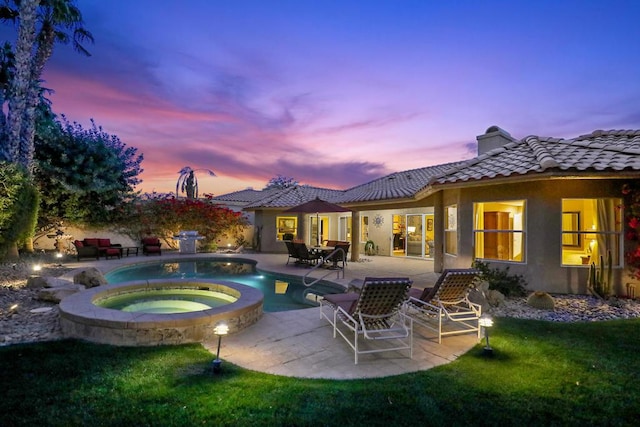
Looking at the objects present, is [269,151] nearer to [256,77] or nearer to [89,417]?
[256,77]

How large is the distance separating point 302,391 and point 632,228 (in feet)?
32.5

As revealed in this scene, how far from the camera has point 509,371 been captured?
4.35 m

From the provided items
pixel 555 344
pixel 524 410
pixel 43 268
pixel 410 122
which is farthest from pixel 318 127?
pixel 524 410

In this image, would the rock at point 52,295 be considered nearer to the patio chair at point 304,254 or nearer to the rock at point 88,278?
the rock at point 88,278

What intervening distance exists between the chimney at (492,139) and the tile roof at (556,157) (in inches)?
97.7

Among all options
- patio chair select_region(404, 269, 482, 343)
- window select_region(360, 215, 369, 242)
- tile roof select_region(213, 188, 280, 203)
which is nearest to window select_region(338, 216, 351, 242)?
window select_region(360, 215, 369, 242)

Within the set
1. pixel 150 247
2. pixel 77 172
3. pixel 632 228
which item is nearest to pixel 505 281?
pixel 632 228

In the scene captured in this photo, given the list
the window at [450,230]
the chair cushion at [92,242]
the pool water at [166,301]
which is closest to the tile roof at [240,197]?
the chair cushion at [92,242]

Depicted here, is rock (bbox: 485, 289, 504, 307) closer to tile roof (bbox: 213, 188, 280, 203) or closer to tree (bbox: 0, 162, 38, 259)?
tree (bbox: 0, 162, 38, 259)

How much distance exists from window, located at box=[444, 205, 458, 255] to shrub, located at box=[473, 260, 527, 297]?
2.09 metres

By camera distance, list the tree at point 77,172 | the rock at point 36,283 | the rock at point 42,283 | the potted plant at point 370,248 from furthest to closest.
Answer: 1. the potted plant at point 370,248
2. the tree at point 77,172
3. the rock at point 36,283
4. the rock at point 42,283

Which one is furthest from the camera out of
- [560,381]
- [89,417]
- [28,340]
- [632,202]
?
[632,202]

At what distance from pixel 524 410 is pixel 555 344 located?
2674mm

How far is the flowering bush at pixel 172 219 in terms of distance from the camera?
66.7 feet
